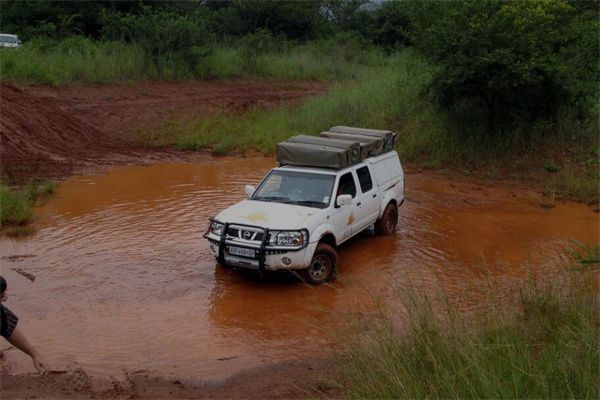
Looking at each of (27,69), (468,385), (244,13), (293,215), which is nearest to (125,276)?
(293,215)

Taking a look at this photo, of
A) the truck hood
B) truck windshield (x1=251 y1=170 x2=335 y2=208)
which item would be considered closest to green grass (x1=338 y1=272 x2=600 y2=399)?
the truck hood

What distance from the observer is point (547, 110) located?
63.2ft

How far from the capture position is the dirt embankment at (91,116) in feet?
62.0

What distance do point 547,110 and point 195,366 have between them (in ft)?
48.7

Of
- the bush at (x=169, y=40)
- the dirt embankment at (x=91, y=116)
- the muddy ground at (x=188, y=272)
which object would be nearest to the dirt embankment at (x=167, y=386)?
the muddy ground at (x=188, y=272)

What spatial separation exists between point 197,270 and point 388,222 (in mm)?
3933

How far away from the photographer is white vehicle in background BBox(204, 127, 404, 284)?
9.64m

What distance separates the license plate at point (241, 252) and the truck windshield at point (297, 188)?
131cm

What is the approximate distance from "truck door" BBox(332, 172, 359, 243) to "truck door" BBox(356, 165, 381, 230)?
20 cm

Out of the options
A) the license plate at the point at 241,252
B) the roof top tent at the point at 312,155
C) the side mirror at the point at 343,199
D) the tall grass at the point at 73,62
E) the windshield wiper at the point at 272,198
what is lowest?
the license plate at the point at 241,252

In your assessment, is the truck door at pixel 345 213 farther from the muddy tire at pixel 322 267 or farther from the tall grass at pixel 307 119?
the tall grass at pixel 307 119

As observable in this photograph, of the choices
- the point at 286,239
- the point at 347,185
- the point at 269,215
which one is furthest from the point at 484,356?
the point at 347,185

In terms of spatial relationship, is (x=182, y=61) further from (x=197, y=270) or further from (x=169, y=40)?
(x=197, y=270)

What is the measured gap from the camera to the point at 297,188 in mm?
10922
